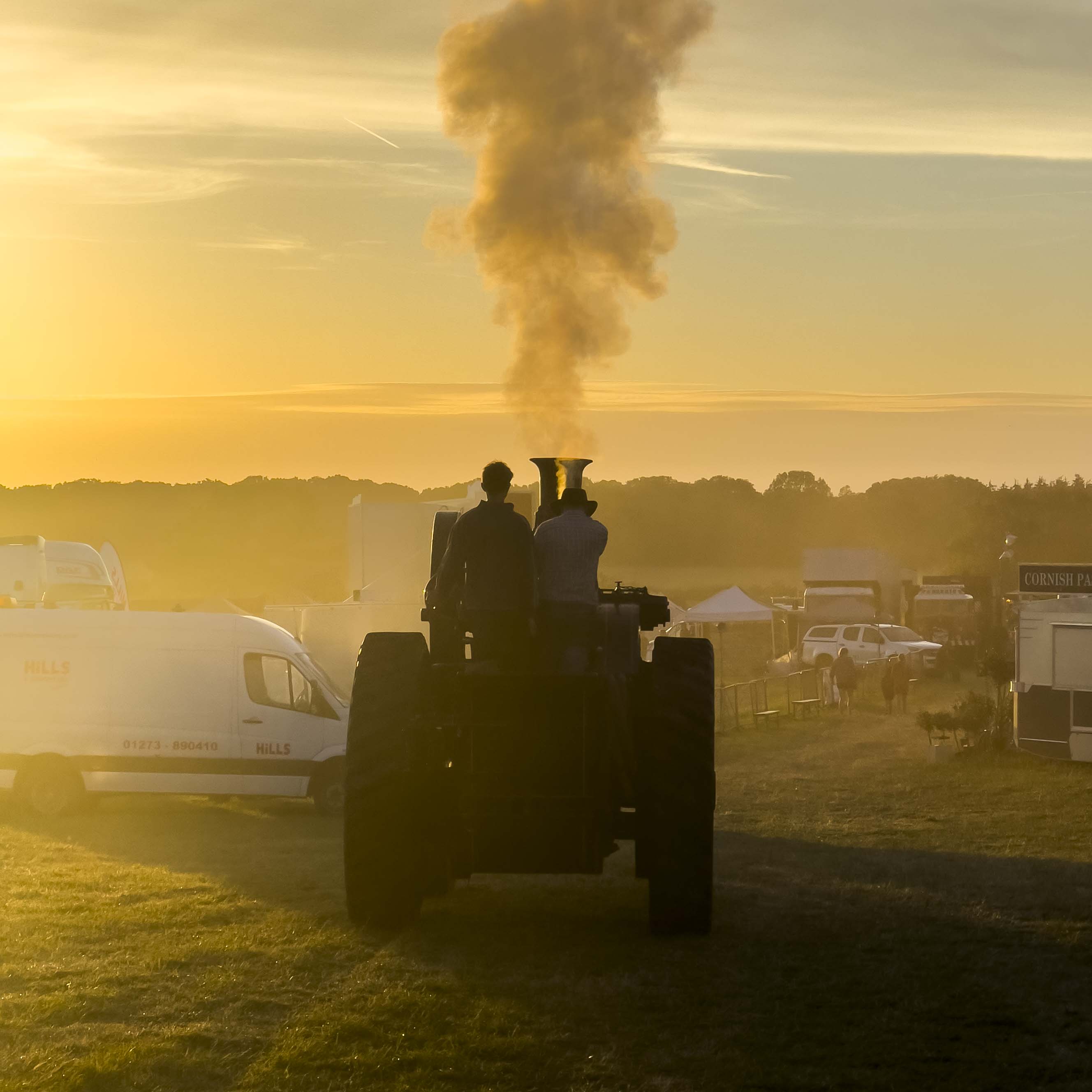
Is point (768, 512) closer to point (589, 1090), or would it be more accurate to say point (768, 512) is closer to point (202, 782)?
point (202, 782)

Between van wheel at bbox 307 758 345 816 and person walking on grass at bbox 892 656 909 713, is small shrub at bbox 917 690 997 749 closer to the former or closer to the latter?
person walking on grass at bbox 892 656 909 713

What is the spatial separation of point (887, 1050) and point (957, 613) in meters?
45.4

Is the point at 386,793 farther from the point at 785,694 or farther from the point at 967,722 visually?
the point at 785,694

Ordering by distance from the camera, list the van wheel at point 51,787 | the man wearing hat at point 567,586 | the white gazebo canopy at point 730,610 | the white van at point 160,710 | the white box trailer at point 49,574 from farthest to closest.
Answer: the white gazebo canopy at point 730,610 → the white box trailer at point 49,574 → the white van at point 160,710 → the van wheel at point 51,787 → the man wearing hat at point 567,586

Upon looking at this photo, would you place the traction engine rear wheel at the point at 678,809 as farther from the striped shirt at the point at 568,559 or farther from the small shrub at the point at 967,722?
the small shrub at the point at 967,722

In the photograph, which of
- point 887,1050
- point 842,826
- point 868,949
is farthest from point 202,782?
point 887,1050

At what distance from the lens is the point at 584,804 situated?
9258mm

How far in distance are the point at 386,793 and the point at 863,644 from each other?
34484 mm

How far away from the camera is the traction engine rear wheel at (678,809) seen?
9.62 metres

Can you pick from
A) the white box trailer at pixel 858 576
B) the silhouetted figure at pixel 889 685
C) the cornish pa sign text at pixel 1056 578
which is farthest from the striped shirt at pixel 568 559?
the white box trailer at pixel 858 576

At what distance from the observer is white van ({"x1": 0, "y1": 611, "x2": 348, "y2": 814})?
1811cm

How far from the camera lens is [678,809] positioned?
9.62 metres

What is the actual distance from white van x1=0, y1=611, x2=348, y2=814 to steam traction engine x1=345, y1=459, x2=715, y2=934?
29.1 feet

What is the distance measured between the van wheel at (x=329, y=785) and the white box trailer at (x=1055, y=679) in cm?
1044
